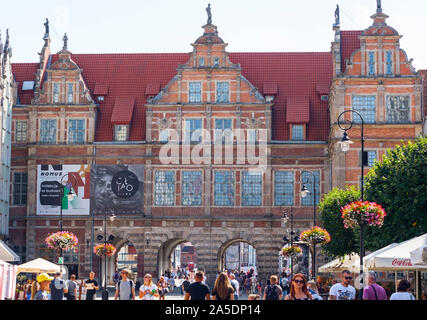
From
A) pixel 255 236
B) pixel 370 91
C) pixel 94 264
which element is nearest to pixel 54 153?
pixel 94 264

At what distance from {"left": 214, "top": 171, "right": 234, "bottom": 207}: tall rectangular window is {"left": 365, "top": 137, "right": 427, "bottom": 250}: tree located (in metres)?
20.6

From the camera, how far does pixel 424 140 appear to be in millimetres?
34656

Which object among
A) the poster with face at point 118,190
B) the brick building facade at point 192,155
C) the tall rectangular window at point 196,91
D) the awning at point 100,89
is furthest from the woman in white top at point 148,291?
the awning at point 100,89

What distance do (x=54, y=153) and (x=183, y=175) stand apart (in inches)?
345

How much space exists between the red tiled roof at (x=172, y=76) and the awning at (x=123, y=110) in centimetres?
45

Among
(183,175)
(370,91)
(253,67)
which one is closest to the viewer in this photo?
(370,91)

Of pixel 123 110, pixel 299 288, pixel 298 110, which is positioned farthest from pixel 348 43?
pixel 299 288

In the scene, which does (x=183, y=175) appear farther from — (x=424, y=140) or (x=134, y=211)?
(x=424, y=140)

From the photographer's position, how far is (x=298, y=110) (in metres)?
56.4

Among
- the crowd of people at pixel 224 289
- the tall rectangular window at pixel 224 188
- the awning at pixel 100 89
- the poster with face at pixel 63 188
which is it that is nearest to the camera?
the crowd of people at pixel 224 289

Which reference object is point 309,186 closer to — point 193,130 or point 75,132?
point 193,130

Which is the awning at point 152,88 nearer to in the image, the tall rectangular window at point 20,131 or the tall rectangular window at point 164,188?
the tall rectangular window at point 164,188

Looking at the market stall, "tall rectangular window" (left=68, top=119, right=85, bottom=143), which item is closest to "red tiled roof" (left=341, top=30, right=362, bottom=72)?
"tall rectangular window" (left=68, top=119, right=85, bottom=143)

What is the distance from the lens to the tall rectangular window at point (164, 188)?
55062 mm
